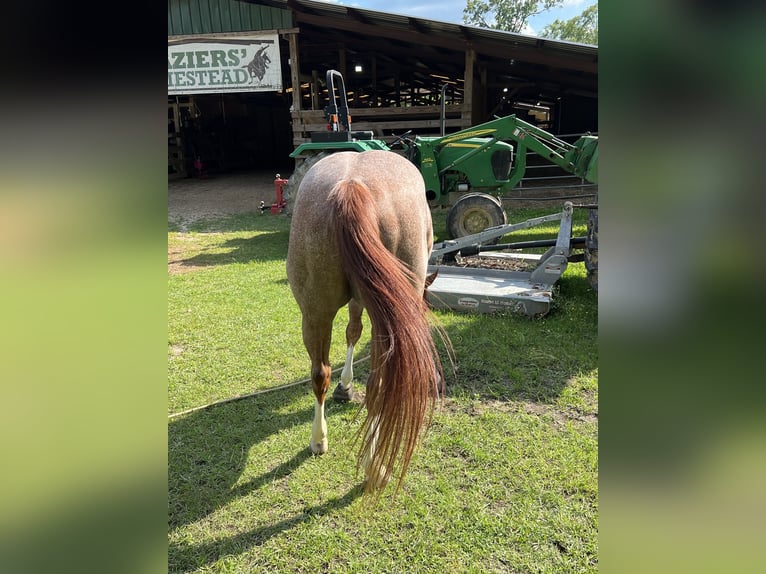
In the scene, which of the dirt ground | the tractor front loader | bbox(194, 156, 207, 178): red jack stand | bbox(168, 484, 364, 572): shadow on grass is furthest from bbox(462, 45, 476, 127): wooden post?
bbox(194, 156, 207, 178): red jack stand

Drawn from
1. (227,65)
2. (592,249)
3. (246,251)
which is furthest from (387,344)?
(227,65)

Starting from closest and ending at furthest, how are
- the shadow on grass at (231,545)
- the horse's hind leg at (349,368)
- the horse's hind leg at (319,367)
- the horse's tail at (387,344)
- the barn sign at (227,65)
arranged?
the horse's tail at (387,344), the shadow on grass at (231,545), the horse's hind leg at (319,367), the horse's hind leg at (349,368), the barn sign at (227,65)

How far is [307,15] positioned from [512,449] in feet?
39.9

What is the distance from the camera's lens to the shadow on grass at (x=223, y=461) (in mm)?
2096

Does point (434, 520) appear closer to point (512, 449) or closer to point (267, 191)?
point (512, 449)

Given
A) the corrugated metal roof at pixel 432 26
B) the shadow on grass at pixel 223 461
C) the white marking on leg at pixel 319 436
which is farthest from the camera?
the corrugated metal roof at pixel 432 26

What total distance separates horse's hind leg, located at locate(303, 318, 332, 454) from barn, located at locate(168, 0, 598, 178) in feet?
27.9

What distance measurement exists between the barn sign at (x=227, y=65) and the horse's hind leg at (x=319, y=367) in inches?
448

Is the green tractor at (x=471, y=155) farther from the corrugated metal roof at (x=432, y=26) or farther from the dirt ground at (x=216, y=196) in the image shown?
the dirt ground at (x=216, y=196)

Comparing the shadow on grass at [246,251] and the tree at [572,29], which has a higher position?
the tree at [572,29]

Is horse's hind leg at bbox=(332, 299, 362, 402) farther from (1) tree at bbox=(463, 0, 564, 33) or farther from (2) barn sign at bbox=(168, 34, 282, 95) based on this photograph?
(1) tree at bbox=(463, 0, 564, 33)

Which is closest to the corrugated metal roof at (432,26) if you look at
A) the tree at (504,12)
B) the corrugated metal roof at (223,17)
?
the corrugated metal roof at (223,17)
